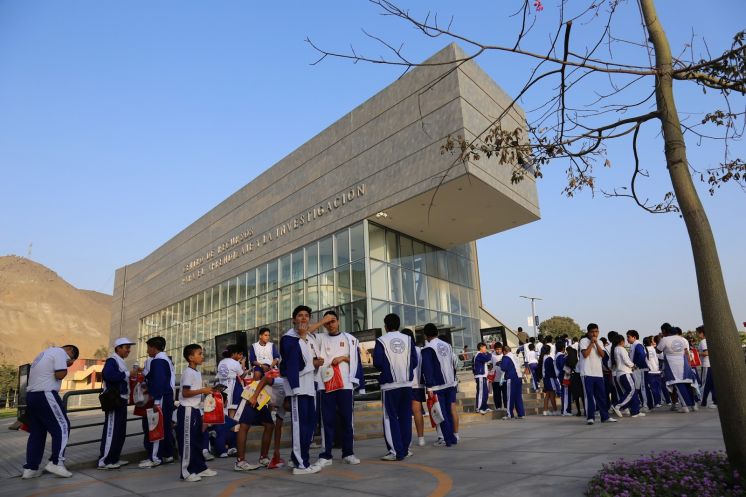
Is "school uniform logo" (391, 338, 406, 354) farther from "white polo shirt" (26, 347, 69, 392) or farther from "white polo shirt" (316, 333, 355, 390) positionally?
"white polo shirt" (26, 347, 69, 392)

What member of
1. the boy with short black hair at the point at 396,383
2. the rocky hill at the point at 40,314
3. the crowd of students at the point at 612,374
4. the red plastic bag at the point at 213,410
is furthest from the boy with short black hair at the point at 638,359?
the rocky hill at the point at 40,314

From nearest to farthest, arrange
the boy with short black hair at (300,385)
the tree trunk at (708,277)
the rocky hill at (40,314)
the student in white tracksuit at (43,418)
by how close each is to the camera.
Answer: the tree trunk at (708,277), the boy with short black hair at (300,385), the student in white tracksuit at (43,418), the rocky hill at (40,314)

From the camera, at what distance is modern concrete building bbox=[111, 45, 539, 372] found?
2141 centimetres

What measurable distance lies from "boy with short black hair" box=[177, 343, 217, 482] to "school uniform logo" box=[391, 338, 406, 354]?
8.75 ft

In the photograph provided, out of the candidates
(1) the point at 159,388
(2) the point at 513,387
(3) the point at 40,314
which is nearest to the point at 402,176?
(2) the point at 513,387

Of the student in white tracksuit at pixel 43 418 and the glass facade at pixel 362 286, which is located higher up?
the glass facade at pixel 362 286

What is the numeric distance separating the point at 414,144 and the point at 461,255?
9.92 metres

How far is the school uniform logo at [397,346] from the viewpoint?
7598 mm

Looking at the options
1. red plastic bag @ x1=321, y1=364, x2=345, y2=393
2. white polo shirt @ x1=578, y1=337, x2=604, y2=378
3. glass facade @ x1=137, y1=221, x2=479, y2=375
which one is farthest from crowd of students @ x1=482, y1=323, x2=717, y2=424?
glass facade @ x1=137, y1=221, x2=479, y2=375

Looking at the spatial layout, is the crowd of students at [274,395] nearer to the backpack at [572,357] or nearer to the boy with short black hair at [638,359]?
the backpack at [572,357]

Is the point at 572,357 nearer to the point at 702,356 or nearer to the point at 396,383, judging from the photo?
the point at 702,356

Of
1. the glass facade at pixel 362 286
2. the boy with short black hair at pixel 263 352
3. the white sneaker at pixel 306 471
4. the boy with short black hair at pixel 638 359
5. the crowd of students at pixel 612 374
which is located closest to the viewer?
the white sneaker at pixel 306 471

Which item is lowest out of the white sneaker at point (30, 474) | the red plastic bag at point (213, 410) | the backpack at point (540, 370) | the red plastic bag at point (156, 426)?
the white sneaker at point (30, 474)

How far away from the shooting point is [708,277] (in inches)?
175
